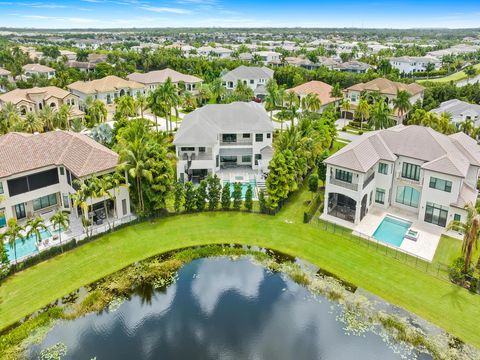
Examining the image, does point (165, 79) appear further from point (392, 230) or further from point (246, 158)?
point (392, 230)

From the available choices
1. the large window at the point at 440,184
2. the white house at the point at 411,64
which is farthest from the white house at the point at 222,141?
the white house at the point at 411,64

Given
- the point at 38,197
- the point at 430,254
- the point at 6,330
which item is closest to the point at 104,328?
the point at 6,330

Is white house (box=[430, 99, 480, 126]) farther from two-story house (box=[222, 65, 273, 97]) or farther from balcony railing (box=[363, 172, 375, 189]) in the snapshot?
two-story house (box=[222, 65, 273, 97])

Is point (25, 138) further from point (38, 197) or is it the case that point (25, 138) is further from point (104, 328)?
point (104, 328)

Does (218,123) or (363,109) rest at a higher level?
(218,123)

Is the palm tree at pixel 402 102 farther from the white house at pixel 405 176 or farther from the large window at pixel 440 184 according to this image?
the large window at pixel 440 184

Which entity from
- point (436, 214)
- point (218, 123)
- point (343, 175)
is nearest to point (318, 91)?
point (218, 123)

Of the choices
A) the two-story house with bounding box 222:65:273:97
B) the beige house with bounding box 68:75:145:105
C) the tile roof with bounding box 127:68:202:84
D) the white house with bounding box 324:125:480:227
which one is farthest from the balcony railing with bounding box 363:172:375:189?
the tile roof with bounding box 127:68:202:84
